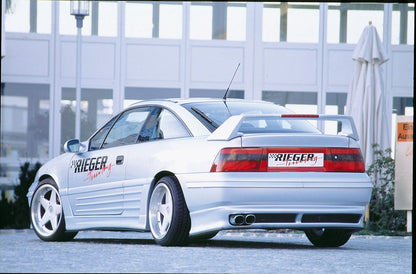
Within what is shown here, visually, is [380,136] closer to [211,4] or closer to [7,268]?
[211,4]

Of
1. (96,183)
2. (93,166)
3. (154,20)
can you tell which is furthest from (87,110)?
(96,183)

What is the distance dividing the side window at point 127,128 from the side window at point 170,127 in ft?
0.96

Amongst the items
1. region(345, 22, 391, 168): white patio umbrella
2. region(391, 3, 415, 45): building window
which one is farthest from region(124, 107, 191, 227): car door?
region(391, 3, 415, 45): building window

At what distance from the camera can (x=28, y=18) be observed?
20.6 m

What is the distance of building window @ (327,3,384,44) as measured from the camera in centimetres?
2127

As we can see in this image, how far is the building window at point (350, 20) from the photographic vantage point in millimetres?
21266

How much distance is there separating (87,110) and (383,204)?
8414mm

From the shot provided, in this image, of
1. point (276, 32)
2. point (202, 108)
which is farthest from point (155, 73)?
point (202, 108)

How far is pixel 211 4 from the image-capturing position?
2128 centimetres

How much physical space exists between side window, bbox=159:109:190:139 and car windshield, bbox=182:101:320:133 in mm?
153

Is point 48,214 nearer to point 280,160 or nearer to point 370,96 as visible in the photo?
point 280,160

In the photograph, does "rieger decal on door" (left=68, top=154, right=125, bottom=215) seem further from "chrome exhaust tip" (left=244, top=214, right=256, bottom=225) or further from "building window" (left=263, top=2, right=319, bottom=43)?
"building window" (left=263, top=2, right=319, bottom=43)

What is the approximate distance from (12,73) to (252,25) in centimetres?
530

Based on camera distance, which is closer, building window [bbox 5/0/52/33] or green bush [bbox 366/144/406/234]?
green bush [bbox 366/144/406/234]
